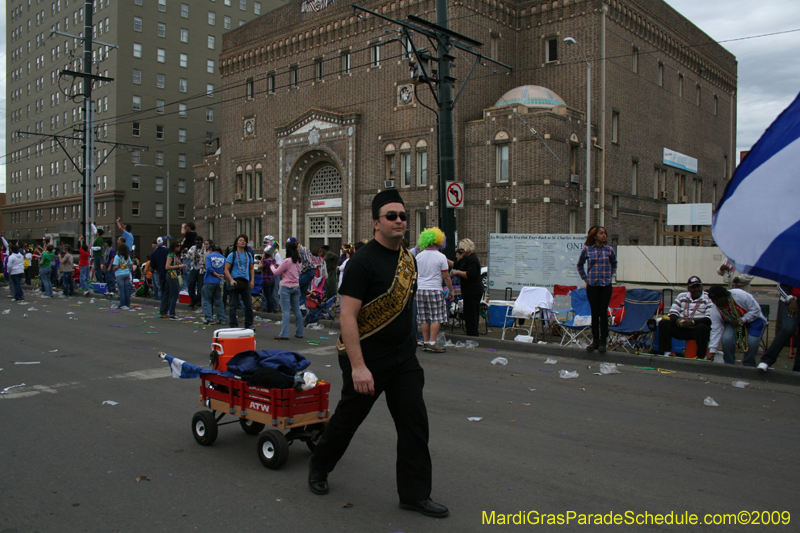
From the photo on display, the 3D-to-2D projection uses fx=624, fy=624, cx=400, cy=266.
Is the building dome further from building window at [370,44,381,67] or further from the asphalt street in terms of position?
the asphalt street

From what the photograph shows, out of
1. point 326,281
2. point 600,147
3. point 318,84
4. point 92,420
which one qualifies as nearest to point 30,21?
point 318,84

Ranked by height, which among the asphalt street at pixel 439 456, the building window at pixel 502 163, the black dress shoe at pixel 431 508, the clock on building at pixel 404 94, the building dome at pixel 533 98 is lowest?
the asphalt street at pixel 439 456

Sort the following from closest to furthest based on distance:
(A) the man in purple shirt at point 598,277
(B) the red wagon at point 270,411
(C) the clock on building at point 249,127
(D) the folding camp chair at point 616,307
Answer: (B) the red wagon at point 270,411 < (A) the man in purple shirt at point 598,277 < (D) the folding camp chair at point 616,307 < (C) the clock on building at point 249,127

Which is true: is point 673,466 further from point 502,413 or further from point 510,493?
point 502,413

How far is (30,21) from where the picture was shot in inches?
3132

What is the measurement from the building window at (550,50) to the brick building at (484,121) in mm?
78

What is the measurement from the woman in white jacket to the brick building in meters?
19.5

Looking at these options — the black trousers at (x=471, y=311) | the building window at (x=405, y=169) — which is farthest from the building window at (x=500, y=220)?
the black trousers at (x=471, y=311)

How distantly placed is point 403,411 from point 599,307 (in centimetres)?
687

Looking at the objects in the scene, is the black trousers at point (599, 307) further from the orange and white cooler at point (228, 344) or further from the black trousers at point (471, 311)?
the orange and white cooler at point (228, 344)

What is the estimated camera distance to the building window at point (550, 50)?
3416 centimetres

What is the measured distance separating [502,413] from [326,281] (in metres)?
10.5

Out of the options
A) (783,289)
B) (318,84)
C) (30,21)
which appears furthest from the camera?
(30,21)

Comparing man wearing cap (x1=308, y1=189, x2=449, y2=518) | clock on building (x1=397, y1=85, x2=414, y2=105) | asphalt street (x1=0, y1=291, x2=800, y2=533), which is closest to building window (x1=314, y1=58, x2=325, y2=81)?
clock on building (x1=397, y1=85, x2=414, y2=105)
